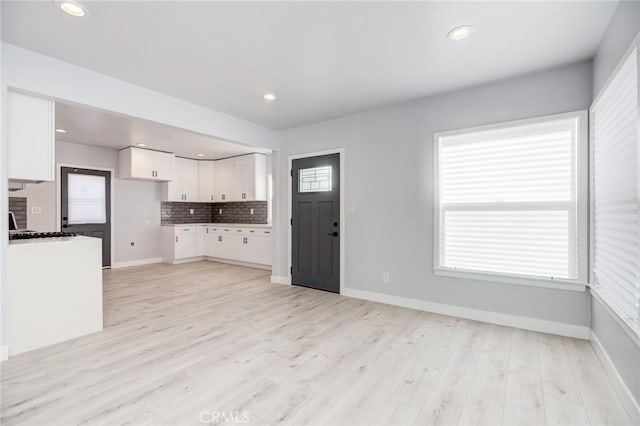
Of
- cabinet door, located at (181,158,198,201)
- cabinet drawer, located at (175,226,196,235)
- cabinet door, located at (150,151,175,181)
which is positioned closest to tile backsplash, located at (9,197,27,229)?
cabinet door, located at (150,151,175,181)

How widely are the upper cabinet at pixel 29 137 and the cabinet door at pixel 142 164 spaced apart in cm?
358

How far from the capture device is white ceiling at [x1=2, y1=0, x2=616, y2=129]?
6.89ft

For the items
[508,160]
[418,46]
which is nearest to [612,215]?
[508,160]

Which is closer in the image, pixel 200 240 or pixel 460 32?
pixel 460 32

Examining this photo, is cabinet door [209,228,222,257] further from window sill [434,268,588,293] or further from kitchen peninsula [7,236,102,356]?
window sill [434,268,588,293]

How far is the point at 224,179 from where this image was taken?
7539mm

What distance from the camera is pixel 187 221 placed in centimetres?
791

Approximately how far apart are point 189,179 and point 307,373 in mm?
6433

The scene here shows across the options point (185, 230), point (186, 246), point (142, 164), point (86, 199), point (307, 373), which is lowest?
point (307, 373)

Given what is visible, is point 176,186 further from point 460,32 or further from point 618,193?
point 618,193

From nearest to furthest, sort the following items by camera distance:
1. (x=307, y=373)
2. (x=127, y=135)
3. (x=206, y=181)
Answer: (x=307, y=373) < (x=127, y=135) < (x=206, y=181)

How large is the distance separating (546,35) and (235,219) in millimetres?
6892

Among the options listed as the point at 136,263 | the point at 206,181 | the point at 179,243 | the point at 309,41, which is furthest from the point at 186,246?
the point at 309,41

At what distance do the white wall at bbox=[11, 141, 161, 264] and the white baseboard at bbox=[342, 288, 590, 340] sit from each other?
519 centimetres
